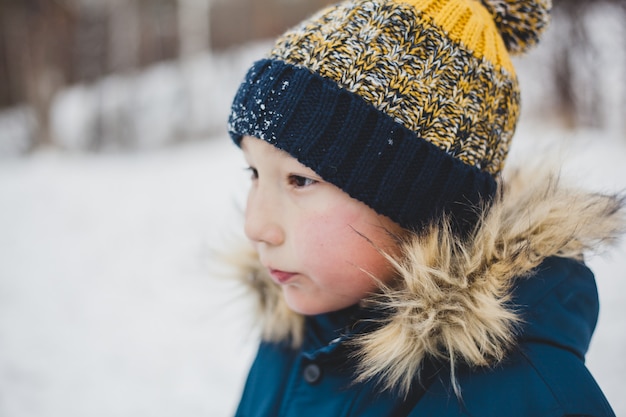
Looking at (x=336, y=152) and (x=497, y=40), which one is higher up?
(x=497, y=40)

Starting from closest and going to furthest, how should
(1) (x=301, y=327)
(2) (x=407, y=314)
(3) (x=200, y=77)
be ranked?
1. (2) (x=407, y=314)
2. (1) (x=301, y=327)
3. (3) (x=200, y=77)

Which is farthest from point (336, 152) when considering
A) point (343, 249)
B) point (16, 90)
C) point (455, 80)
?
point (16, 90)

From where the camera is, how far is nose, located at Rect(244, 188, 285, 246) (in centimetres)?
100

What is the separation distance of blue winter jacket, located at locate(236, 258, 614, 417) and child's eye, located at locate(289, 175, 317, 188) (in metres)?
0.36

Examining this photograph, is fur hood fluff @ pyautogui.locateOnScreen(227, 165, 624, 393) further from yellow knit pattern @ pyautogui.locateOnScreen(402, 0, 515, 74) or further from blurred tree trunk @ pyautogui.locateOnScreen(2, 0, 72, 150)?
blurred tree trunk @ pyautogui.locateOnScreen(2, 0, 72, 150)

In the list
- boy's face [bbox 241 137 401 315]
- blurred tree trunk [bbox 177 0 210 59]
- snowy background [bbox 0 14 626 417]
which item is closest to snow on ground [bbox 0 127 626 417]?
snowy background [bbox 0 14 626 417]

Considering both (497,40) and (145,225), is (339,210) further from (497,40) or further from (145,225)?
(145,225)

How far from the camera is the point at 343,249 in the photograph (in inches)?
38.0

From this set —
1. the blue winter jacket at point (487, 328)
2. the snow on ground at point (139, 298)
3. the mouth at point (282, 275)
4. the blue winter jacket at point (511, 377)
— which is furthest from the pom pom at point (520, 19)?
the mouth at point (282, 275)

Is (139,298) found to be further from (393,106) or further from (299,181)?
(393,106)

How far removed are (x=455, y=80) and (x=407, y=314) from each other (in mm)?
538

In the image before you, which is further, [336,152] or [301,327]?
[301,327]

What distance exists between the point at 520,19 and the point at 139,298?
124 inches

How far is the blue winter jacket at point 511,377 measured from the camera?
2.65 ft
